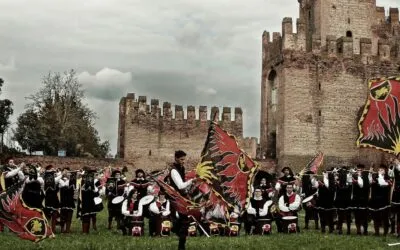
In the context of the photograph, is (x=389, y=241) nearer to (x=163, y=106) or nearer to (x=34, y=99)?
(x=163, y=106)

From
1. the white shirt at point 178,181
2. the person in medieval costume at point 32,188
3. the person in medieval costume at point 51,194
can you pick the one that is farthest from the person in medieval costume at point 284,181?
the person in medieval costume at point 32,188

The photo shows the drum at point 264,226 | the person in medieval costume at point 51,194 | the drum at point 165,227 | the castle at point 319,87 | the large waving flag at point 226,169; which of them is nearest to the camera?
the large waving flag at point 226,169

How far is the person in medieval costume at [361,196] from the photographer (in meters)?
20.1

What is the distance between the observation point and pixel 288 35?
47.9 metres

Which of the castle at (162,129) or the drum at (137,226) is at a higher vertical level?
the castle at (162,129)

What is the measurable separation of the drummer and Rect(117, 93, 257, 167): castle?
27.6m

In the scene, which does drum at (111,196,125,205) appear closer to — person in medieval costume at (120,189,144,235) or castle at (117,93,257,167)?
person in medieval costume at (120,189,144,235)

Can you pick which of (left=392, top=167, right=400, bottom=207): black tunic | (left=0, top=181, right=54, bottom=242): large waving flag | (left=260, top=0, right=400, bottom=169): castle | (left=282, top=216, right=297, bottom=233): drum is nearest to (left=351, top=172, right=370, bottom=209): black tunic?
(left=392, top=167, right=400, bottom=207): black tunic

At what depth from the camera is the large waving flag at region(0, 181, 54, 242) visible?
48.6 ft

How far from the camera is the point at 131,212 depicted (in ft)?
63.3

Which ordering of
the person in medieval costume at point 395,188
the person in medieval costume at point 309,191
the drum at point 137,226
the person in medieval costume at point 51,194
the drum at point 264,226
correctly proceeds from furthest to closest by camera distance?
the person in medieval costume at point 309,191
the person in medieval costume at point 51,194
the drum at point 264,226
the drum at point 137,226
the person in medieval costume at point 395,188

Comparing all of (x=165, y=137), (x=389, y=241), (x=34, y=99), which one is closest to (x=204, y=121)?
(x=165, y=137)

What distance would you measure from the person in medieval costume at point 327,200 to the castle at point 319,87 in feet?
82.7

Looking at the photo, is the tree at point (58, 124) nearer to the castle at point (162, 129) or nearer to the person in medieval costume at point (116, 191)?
the castle at point (162, 129)
